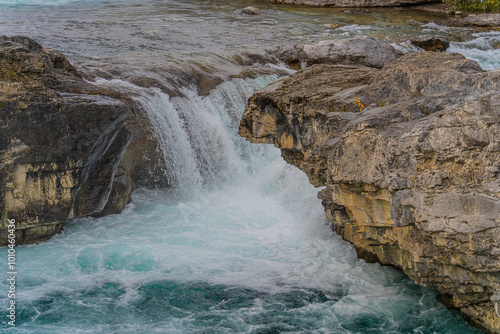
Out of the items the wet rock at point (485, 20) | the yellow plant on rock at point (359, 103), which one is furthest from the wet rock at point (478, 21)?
the yellow plant on rock at point (359, 103)

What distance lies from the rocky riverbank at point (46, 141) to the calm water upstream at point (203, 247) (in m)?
A: 0.77

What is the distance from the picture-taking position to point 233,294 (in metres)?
8.22

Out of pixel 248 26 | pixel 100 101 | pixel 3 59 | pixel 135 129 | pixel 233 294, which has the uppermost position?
pixel 248 26

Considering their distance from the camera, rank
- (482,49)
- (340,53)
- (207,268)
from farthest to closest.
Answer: (482,49) < (340,53) < (207,268)

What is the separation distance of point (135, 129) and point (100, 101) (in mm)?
2397

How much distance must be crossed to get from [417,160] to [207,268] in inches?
176

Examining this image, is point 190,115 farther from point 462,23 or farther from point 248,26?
point 462,23

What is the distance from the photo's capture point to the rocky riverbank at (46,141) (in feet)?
29.4

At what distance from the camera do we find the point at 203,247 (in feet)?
32.6

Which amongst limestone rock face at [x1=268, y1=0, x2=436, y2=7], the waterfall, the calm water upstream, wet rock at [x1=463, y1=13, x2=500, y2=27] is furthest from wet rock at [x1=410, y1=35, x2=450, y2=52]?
limestone rock face at [x1=268, y1=0, x2=436, y2=7]

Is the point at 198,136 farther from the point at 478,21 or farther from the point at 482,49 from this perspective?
the point at 478,21

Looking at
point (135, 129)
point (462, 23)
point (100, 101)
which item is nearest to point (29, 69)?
point (100, 101)

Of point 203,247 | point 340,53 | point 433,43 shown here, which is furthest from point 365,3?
point 203,247

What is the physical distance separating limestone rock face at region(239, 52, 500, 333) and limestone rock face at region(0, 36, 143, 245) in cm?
355
